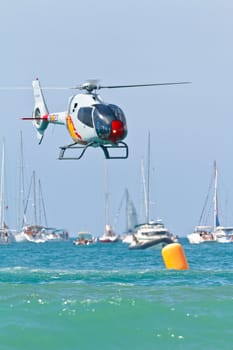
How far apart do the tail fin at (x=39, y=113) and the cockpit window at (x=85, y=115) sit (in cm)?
233

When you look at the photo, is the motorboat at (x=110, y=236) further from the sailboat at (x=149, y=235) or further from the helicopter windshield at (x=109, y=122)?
the helicopter windshield at (x=109, y=122)

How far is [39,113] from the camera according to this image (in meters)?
33.7

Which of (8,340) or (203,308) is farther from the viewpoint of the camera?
(203,308)

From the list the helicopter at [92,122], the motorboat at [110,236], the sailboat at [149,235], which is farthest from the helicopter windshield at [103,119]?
the motorboat at [110,236]

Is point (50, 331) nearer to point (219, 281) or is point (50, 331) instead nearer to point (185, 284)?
point (185, 284)

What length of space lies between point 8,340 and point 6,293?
4.68m

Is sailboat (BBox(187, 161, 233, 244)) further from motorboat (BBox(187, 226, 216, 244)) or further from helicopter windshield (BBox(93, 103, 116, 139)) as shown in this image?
helicopter windshield (BBox(93, 103, 116, 139))

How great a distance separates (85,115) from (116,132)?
156 cm

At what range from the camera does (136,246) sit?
85.5 metres

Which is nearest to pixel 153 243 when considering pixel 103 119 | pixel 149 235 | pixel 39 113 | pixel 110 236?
pixel 149 235

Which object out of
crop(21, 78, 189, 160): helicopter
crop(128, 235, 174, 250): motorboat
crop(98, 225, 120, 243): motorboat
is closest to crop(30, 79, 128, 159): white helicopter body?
crop(21, 78, 189, 160): helicopter

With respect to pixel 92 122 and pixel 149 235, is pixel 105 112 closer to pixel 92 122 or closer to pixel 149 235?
pixel 92 122

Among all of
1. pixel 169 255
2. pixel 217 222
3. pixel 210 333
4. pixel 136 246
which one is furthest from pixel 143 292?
pixel 217 222

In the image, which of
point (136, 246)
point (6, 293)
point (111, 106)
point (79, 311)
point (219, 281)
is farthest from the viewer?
point (136, 246)
